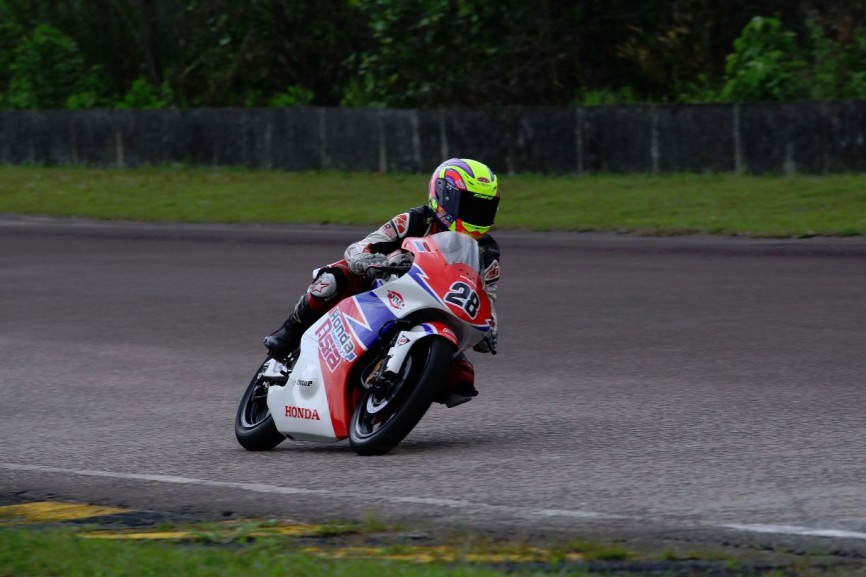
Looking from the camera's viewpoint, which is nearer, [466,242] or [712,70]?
[466,242]

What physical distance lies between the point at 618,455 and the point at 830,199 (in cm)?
1538

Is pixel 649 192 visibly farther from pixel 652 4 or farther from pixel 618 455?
pixel 618 455

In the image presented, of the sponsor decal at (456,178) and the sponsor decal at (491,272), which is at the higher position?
the sponsor decal at (456,178)

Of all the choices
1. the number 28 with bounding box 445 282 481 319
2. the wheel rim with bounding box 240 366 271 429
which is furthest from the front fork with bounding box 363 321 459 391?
the wheel rim with bounding box 240 366 271 429

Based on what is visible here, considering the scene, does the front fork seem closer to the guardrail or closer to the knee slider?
the knee slider

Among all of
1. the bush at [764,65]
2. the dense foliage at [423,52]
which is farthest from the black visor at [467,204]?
the bush at [764,65]

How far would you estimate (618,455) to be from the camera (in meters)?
7.39

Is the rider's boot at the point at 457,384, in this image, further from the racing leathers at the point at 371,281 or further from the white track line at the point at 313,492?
the white track line at the point at 313,492

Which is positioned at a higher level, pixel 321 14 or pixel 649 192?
pixel 321 14

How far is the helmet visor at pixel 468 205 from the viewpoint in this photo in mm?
7711

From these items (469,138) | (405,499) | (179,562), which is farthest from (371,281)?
(469,138)

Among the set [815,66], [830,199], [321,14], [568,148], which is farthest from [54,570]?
[321,14]

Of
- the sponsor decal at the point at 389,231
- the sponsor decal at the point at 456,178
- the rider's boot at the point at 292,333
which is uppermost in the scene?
the sponsor decal at the point at 456,178

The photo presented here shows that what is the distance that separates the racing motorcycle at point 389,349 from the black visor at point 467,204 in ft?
0.41
